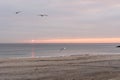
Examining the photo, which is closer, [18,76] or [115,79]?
[115,79]

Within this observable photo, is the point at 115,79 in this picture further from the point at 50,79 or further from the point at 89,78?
the point at 50,79

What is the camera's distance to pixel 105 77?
2600 cm

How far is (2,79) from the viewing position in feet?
82.2

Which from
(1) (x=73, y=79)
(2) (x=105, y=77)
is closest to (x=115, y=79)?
(2) (x=105, y=77)

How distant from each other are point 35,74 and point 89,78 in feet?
16.6

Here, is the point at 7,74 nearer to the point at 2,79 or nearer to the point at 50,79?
the point at 2,79

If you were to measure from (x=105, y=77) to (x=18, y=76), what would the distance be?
708 centimetres

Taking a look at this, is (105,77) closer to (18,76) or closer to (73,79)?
(73,79)

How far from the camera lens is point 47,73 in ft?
93.9

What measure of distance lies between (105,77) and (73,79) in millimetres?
2989

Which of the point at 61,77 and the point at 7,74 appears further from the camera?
the point at 7,74

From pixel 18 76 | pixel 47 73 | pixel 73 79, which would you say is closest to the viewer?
pixel 73 79

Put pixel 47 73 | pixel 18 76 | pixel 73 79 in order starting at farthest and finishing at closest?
pixel 47 73
pixel 18 76
pixel 73 79

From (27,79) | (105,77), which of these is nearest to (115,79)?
(105,77)
